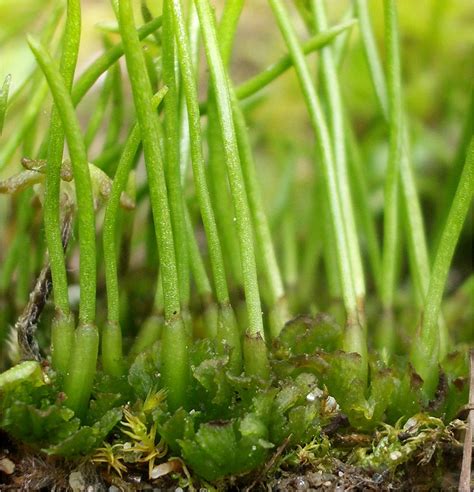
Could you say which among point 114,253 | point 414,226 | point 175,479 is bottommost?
point 175,479

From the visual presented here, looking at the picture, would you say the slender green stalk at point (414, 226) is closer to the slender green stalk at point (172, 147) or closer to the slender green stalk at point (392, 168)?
the slender green stalk at point (392, 168)

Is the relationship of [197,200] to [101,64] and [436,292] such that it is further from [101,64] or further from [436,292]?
[436,292]

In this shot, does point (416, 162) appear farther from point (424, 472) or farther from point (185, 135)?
point (424, 472)

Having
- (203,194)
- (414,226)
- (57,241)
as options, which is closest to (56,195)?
(57,241)

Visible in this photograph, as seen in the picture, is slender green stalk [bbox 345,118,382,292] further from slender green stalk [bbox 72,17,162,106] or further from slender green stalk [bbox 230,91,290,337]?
slender green stalk [bbox 72,17,162,106]

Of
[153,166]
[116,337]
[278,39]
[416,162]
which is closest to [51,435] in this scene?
[116,337]
